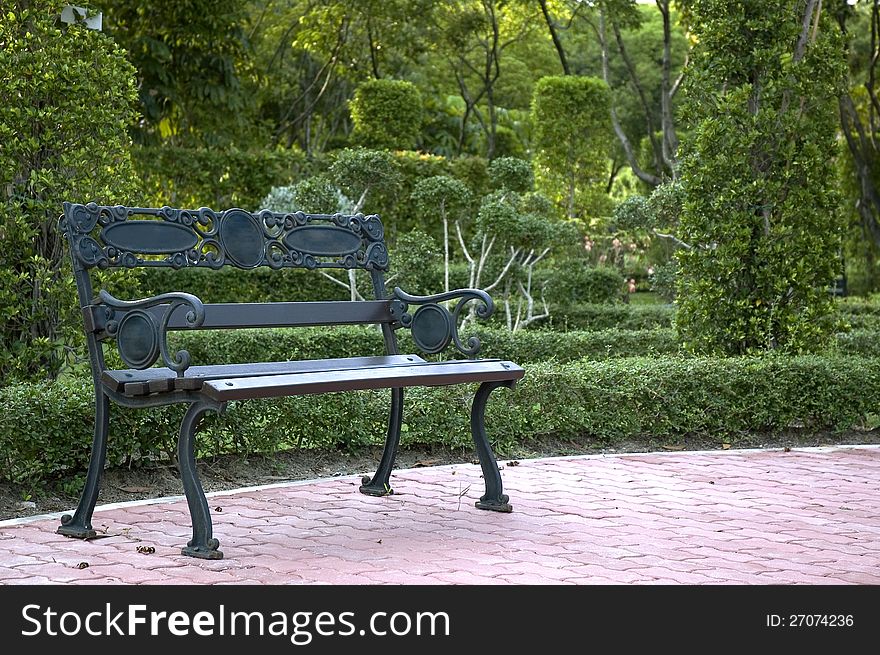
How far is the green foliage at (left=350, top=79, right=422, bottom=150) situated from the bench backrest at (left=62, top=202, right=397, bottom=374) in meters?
14.5

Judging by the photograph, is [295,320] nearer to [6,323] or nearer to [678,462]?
[6,323]

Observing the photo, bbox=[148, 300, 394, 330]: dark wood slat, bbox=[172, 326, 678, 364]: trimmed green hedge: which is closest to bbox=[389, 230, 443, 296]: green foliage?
bbox=[172, 326, 678, 364]: trimmed green hedge

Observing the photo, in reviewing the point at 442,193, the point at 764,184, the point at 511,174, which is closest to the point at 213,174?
the point at 511,174

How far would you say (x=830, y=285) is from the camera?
8.13 metres

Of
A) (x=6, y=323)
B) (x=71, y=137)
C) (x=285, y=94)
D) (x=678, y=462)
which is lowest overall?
(x=678, y=462)

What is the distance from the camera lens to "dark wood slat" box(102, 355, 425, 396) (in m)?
4.18

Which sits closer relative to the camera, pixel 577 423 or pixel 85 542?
pixel 85 542

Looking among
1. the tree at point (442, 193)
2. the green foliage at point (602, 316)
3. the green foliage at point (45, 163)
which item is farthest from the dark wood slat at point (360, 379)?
the green foliage at point (602, 316)

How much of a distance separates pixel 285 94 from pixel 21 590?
23462mm

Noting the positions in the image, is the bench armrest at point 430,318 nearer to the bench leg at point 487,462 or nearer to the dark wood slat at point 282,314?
the dark wood slat at point 282,314

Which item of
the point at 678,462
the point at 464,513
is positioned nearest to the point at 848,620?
the point at 464,513

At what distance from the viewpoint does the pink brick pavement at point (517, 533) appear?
12.8 ft

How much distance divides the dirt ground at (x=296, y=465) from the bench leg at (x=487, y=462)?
3.24 ft

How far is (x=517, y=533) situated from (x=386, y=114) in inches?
629
